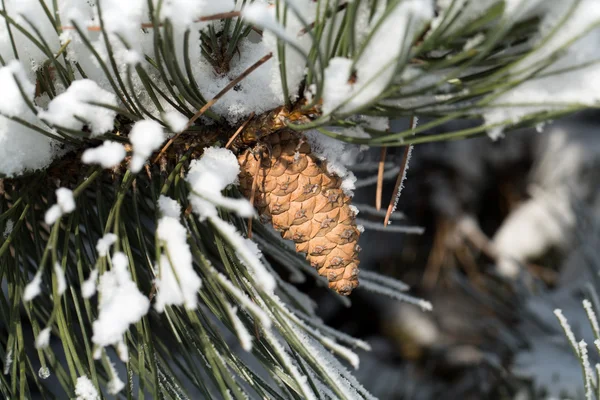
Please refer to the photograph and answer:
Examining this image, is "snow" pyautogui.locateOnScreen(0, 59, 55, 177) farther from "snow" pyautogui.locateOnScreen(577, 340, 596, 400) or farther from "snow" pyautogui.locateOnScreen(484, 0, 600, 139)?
"snow" pyautogui.locateOnScreen(577, 340, 596, 400)

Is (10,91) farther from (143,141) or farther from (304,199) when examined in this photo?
(304,199)

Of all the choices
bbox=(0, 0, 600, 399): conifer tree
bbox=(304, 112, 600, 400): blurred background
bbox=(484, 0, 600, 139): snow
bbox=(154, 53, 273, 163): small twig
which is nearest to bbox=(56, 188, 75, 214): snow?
bbox=(0, 0, 600, 399): conifer tree

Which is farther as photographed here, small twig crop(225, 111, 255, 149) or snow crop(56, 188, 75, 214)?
small twig crop(225, 111, 255, 149)

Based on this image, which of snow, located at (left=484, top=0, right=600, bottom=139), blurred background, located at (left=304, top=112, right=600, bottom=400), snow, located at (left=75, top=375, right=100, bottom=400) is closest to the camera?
snow, located at (left=484, top=0, right=600, bottom=139)

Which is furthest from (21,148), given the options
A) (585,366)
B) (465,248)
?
(465,248)

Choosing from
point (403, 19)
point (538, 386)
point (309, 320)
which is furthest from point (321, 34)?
point (538, 386)

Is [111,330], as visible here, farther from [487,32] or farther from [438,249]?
[438,249]
